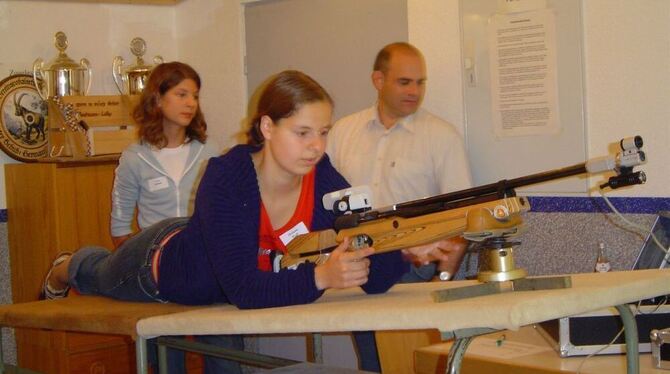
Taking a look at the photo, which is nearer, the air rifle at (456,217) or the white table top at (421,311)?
the white table top at (421,311)

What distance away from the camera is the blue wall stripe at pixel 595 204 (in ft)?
10.4

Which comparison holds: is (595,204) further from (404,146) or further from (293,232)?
(293,232)

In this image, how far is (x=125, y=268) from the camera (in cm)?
260

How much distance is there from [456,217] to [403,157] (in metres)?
1.91

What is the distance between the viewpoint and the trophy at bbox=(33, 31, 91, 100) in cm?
443

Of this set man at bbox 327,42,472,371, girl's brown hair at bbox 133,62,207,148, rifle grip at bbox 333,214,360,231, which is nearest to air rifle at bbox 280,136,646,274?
rifle grip at bbox 333,214,360,231

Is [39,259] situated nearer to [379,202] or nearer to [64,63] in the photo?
[64,63]

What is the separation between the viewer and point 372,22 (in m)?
4.15

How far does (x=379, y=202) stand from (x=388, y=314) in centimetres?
212

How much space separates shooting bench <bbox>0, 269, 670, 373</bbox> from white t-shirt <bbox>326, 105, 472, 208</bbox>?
1.30 metres

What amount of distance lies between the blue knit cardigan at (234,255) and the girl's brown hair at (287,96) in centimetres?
12

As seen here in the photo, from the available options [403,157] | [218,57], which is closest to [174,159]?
[403,157]

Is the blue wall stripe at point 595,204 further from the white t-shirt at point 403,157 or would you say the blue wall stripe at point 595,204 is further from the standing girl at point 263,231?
the standing girl at point 263,231

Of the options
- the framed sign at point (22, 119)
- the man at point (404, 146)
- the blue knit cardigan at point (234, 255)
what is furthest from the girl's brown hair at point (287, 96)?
the framed sign at point (22, 119)
